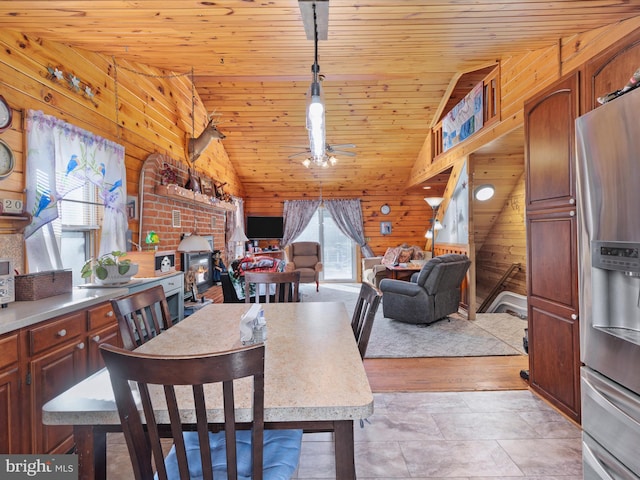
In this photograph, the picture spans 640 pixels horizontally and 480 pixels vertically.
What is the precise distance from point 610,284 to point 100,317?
8.48 ft

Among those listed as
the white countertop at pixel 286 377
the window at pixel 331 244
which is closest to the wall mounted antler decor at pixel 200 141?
the white countertop at pixel 286 377

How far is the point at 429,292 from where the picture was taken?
4301 millimetres

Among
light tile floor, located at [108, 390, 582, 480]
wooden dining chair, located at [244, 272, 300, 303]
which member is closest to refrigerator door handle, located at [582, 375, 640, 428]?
light tile floor, located at [108, 390, 582, 480]

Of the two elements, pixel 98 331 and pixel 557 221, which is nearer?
pixel 98 331

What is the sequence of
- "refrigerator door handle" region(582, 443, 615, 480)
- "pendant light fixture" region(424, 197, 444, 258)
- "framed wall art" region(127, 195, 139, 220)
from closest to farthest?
1. "refrigerator door handle" region(582, 443, 615, 480)
2. "framed wall art" region(127, 195, 139, 220)
3. "pendant light fixture" region(424, 197, 444, 258)

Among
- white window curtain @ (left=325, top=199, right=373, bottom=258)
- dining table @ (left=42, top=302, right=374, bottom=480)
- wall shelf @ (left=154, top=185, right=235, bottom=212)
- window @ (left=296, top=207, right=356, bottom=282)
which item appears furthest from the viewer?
window @ (left=296, top=207, right=356, bottom=282)

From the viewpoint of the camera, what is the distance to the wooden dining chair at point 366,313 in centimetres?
152

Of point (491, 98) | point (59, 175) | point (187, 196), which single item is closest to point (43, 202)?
point (59, 175)

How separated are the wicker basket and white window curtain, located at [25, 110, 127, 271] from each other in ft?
0.78

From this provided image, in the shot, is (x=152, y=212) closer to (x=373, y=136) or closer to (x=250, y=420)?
(x=250, y=420)

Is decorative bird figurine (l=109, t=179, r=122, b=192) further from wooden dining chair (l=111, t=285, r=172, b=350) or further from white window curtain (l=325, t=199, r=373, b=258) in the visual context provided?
white window curtain (l=325, t=199, r=373, b=258)

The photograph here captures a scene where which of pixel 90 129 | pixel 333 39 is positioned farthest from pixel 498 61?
pixel 90 129

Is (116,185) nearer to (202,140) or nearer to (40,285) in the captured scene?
(40,285)

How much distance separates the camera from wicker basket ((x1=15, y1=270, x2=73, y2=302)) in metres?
1.90
